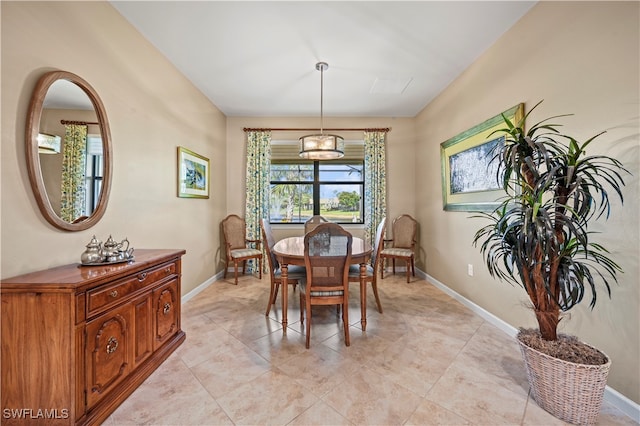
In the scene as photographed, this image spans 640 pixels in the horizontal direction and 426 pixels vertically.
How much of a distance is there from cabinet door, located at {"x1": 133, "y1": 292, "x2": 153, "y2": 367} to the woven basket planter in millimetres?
2494

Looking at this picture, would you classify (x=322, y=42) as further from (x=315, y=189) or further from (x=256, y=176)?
(x=315, y=189)

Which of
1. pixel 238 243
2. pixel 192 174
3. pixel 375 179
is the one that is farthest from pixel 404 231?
pixel 192 174

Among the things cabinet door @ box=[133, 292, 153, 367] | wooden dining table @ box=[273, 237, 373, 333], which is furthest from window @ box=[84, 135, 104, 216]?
wooden dining table @ box=[273, 237, 373, 333]

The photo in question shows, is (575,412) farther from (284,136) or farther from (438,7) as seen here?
(284,136)

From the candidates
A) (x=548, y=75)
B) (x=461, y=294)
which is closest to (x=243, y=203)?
(x=461, y=294)

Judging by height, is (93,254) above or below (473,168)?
below

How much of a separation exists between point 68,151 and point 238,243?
283 centimetres

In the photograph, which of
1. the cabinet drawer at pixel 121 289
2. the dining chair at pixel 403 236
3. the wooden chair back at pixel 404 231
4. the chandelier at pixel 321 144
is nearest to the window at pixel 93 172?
the cabinet drawer at pixel 121 289

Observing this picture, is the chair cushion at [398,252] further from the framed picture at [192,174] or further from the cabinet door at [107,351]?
the cabinet door at [107,351]

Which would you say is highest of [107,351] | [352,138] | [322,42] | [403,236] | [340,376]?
[322,42]

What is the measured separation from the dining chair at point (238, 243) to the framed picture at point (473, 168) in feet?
9.81

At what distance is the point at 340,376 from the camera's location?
177cm

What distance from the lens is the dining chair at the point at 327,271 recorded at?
6.96 ft

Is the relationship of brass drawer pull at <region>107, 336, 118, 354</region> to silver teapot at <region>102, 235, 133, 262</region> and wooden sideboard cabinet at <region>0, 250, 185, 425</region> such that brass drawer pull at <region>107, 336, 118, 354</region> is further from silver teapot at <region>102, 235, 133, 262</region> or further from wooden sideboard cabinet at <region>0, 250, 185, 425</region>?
silver teapot at <region>102, 235, 133, 262</region>
